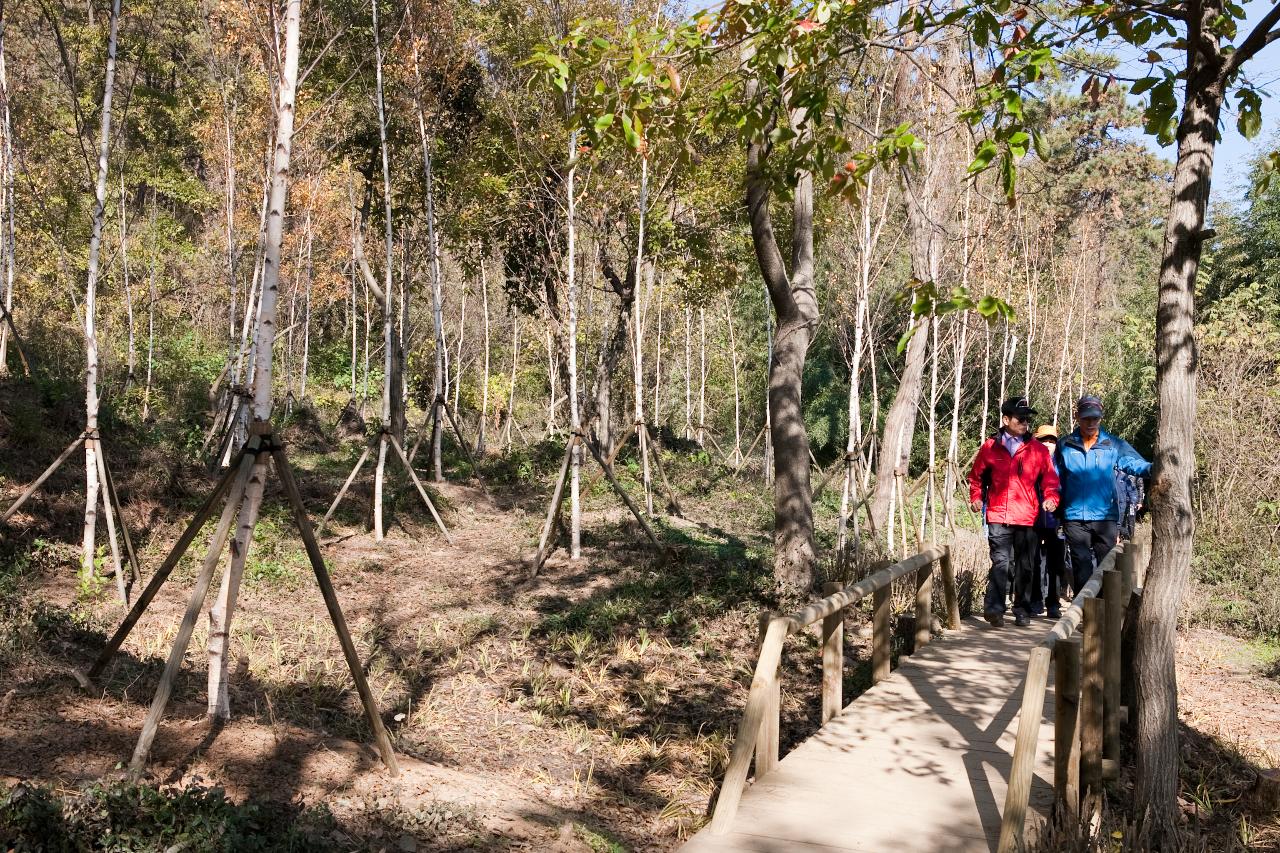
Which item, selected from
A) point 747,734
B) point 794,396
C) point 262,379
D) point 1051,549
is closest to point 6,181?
point 262,379

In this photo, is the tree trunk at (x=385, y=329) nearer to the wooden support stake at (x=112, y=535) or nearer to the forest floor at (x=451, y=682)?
the forest floor at (x=451, y=682)

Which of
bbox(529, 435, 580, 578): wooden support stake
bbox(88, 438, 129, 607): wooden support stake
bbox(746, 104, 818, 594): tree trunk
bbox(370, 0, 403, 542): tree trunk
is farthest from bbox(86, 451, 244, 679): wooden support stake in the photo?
bbox(370, 0, 403, 542): tree trunk

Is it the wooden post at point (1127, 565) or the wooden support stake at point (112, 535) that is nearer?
the wooden post at point (1127, 565)

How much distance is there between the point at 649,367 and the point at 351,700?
2981 centimetres

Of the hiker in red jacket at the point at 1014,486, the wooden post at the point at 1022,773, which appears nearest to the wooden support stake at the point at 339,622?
the wooden post at the point at 1022,773

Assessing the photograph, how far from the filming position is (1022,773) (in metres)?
4.10

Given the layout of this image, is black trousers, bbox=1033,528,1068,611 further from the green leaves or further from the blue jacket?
the green leaves

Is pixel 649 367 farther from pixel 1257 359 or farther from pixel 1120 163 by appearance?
pixel 1257 359

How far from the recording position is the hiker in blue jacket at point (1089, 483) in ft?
24.4

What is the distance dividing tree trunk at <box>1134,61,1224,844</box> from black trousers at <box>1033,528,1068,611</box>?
10.5 ft

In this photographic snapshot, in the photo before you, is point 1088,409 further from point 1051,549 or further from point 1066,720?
point 1066,720

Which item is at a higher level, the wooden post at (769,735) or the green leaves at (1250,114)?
the green leaves at (1250,114)

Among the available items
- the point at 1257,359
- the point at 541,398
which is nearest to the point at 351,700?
the point at 1257,359

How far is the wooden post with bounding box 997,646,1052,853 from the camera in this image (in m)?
4.04
